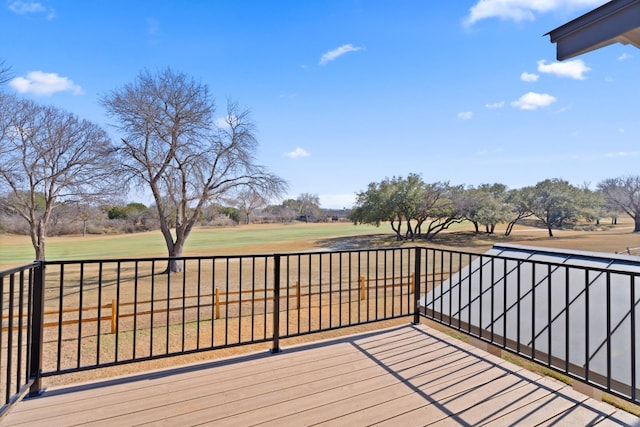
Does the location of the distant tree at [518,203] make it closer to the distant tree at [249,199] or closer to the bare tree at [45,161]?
the distant tree at [249,199]

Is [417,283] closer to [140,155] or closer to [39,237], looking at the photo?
[140,155]

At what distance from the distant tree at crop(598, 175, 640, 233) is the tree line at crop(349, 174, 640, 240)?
1.92 feet

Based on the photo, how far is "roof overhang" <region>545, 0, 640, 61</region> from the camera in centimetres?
162

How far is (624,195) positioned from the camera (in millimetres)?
32781

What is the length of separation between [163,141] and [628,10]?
13.7 metres

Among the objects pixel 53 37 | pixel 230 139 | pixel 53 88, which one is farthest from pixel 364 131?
pixel 53 88

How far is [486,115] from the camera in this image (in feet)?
49.5

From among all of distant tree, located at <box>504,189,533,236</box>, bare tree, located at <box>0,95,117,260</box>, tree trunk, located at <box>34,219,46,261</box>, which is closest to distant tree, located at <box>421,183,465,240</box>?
distant tree, located at <box>504,189,533,236</box>

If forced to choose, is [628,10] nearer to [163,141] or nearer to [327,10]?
[327,10]

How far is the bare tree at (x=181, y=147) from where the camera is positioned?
12453 millimetres

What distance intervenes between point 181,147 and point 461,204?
19292 mm

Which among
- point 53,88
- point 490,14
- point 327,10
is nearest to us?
point 490,14

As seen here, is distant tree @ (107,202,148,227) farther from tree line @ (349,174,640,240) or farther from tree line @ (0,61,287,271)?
tree line @ (349,174,640,240)

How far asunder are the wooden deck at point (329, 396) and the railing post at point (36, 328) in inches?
3.9
